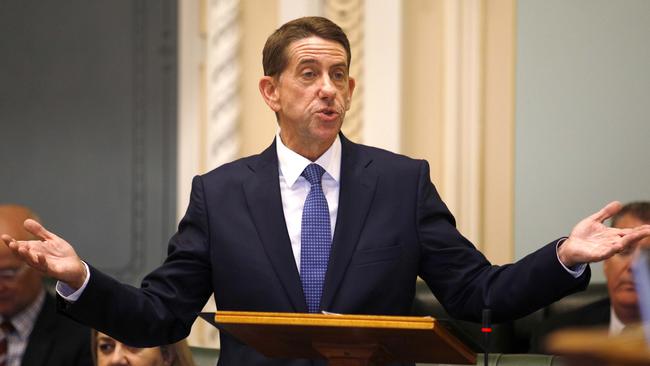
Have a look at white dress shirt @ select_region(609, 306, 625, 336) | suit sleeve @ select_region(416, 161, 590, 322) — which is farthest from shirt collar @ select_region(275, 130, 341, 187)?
white dress shirt @ select_region(609, 306, 625, 336)

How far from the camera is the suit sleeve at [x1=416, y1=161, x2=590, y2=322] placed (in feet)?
9.86

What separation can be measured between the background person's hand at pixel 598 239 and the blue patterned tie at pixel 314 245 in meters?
0.63

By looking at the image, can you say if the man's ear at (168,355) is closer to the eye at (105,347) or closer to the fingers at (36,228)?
the eye at (105,347)

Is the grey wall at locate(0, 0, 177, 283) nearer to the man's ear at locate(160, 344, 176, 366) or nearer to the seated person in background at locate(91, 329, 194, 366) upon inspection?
the seated person in background at locate(91, 329, 194, 366)

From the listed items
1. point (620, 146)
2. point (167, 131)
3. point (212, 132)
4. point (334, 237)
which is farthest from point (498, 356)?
point (167, 131)

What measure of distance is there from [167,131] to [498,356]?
111 inches

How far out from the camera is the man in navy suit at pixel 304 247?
10.1 ft

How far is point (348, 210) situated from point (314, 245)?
0.14 meters

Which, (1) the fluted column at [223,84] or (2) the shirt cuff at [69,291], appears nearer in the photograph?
(2) the shirt cuff at [69,291]

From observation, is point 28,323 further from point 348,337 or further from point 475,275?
point 348,337

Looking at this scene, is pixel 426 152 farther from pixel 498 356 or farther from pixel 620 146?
pixel 498 356

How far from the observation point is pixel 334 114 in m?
3.29

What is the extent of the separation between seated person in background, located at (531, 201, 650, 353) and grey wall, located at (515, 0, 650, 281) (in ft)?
2.25

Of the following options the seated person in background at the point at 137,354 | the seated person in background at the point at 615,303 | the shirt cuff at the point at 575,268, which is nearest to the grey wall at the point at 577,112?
the seated person in background at the point at 615,303
